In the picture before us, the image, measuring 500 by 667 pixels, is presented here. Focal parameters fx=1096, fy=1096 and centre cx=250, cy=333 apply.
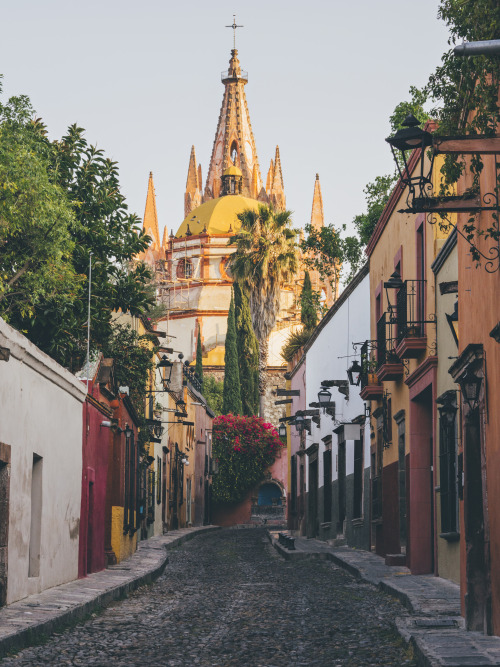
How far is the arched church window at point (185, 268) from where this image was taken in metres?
91.3

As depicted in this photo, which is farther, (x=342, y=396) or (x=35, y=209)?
(x=342, y=396)

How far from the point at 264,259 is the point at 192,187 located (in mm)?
52781

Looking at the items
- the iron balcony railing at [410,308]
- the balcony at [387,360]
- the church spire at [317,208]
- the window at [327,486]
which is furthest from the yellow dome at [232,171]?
the iron balcony railing at [410,308]

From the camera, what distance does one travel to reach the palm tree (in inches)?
2307

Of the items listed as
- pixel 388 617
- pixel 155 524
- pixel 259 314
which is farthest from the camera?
pixel 259 314

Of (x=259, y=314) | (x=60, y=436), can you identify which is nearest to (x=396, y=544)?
(x=60, y=436)

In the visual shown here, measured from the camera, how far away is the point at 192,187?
109500mm

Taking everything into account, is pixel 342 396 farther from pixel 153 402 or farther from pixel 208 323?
pixel 208 323

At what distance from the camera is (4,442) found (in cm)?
1188

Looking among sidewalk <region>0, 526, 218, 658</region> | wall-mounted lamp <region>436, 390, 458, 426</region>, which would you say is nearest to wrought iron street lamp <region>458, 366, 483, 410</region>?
wall-mounted lamp <region>436, 390, 458, 426</region>

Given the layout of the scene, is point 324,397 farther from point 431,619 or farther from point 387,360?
point 431,619

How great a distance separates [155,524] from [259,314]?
83.4 ft

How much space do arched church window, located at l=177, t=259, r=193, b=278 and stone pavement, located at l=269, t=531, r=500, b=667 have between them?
71.6 metres

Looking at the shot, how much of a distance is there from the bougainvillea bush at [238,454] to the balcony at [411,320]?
122ft
